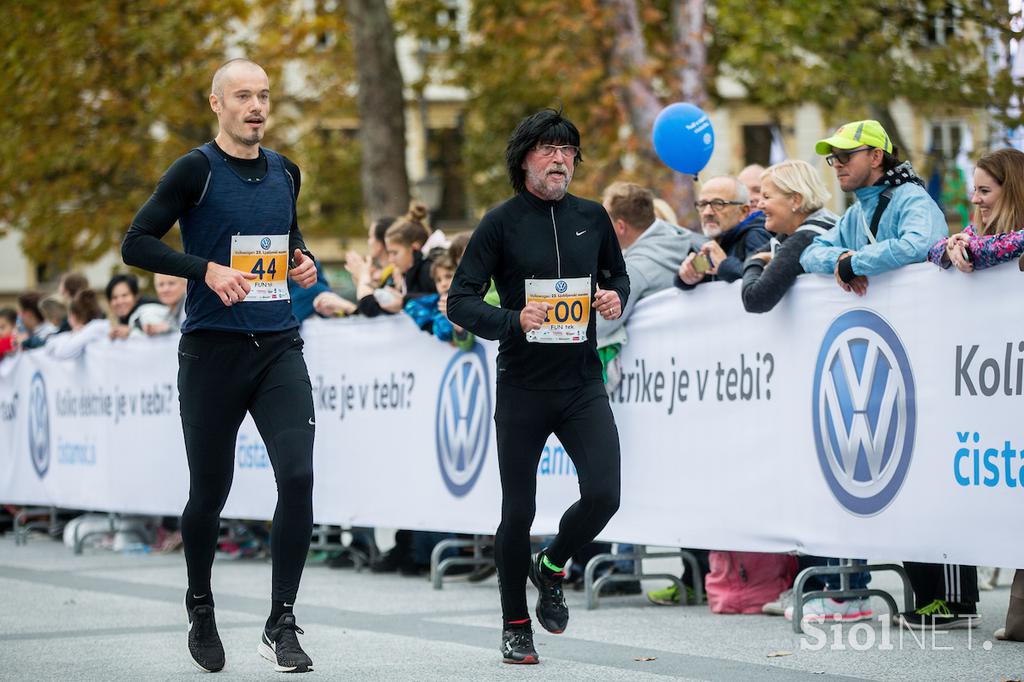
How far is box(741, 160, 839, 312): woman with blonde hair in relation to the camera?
27.1 ft

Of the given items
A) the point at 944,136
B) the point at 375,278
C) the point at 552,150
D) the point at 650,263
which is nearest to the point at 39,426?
the point at 375,278

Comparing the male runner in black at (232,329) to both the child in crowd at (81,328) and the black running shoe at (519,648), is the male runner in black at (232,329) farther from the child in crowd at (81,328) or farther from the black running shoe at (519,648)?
the child in crowd at (81,328)

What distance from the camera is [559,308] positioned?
6.97 meters

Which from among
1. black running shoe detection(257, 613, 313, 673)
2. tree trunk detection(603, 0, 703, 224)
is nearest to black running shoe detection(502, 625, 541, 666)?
black running shoe detection(257, 613, 313, 673)

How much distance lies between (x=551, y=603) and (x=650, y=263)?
111 inches

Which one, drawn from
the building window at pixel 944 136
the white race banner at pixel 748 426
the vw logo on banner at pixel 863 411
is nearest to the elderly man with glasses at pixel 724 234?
the white race banner at pixel 748 426

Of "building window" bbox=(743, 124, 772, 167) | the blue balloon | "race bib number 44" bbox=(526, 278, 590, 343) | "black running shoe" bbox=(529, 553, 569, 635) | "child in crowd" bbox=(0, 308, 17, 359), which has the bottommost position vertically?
"black running shoe" bbox=(529, 553, 569, 635)

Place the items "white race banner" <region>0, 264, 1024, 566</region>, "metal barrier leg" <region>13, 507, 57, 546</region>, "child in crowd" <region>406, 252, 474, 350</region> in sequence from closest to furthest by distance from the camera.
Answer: "white race banner" <region>0, 264, 1024, 566</region> < "child in crowd" <region>406, 252, 474, 350</region> < "metal barrier leg" <region>13, 507, 57, 546</region>

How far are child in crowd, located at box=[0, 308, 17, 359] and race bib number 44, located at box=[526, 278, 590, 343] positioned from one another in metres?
10.6

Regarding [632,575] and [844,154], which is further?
[632,575]

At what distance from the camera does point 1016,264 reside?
276 inches

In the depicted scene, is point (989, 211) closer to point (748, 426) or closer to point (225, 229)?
point (748, 426)

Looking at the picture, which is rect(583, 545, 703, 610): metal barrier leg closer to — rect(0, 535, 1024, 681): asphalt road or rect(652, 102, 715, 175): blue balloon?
rect(0, 535, 1024, 681): asphalt road

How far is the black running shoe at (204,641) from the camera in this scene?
700cm
